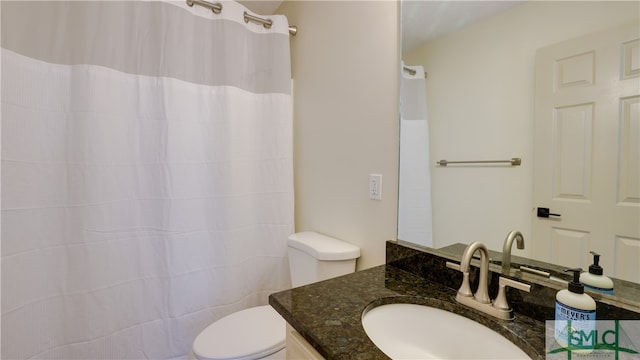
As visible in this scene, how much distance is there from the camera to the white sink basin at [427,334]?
0.73 m

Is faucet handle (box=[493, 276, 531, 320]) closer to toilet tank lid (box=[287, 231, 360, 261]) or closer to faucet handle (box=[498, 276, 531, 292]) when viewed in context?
faucet handle (box=[498, 276, 531, 292])

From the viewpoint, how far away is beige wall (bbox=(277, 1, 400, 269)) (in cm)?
121

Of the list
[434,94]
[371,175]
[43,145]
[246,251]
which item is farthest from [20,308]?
[434,94]

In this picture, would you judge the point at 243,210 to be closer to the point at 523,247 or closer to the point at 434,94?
the point at 434,94

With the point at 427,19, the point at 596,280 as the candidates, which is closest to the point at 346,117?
the point at 427,19

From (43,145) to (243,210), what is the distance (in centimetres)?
86

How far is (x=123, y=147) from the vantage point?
1289 millimetres

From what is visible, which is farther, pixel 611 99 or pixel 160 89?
pixel 160 89

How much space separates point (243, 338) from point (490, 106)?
124cm

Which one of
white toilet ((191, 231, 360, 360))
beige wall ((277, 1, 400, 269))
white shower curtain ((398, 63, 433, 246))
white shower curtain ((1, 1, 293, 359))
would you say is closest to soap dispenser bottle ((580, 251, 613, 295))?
white shower curtain ((398, 63, 433, 246))

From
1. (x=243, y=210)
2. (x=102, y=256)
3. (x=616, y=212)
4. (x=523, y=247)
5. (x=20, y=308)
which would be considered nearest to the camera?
(x=616, y=212)

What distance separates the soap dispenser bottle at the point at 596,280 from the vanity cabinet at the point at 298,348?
26.0 inches

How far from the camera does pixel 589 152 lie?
731 millimetres

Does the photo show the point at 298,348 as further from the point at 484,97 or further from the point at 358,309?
the point at 484,97
